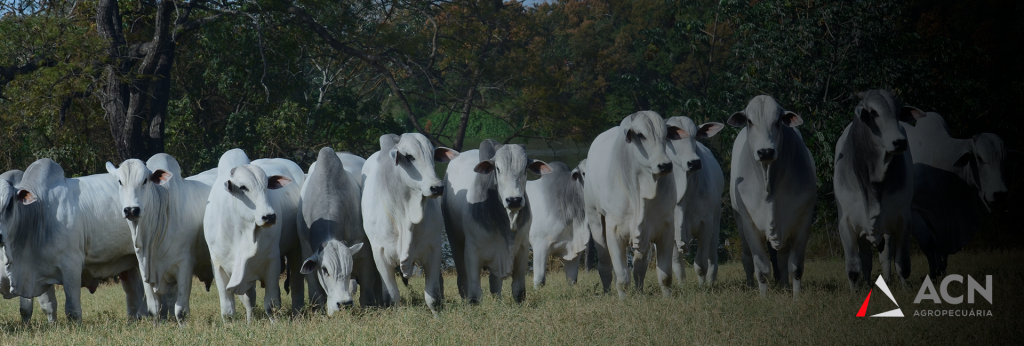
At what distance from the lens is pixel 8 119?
47.7 feet

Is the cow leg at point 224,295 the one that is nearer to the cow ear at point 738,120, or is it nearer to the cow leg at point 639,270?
the cow leg at point 639,270

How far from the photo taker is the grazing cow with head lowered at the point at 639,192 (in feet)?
25.5

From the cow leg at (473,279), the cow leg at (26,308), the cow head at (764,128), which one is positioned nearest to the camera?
the cow head at (764,128)

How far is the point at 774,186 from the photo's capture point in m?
7.84

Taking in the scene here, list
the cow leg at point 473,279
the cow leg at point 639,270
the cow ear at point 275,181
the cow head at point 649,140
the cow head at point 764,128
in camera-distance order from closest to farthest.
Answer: the cow head at point 764,128
the cow head at point 649,140
the cow leg at point 473,279
the cow ear at point 275,181
the cow leg at point 639,270

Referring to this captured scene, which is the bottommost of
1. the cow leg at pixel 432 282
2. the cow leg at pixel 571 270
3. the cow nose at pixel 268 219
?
the cow leg at pixel 571 270

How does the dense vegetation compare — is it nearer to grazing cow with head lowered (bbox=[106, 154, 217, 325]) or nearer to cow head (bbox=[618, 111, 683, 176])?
cow head (bbox=[618, 111, 683, 176])

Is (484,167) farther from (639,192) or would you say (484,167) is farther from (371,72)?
(371,72)

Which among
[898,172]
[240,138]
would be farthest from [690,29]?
[898,172]

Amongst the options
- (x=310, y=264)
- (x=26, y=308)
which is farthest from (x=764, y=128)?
(x=26, y=308)

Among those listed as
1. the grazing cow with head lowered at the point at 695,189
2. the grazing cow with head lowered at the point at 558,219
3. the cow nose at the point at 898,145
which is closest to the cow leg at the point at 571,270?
the grazing cow with head lowered at the point at 558,219

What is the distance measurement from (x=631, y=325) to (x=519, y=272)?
213 centimetres

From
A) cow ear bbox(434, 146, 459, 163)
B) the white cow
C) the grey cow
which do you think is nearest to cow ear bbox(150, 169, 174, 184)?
the white cow

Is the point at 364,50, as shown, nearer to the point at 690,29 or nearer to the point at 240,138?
the point at 240,138
